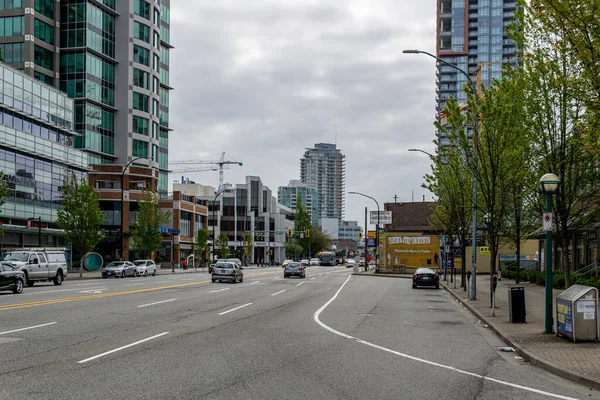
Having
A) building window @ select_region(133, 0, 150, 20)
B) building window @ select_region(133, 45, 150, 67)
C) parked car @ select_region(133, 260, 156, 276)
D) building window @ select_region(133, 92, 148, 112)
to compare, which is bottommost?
parked car @ select_region(133, 260, 156, 276)

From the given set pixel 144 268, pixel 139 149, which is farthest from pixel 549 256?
pixel 139 149

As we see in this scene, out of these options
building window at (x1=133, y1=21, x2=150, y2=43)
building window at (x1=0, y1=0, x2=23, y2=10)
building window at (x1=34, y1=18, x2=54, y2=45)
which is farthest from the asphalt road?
building window at (x1=133, y1=21, x2=150, y2=43)

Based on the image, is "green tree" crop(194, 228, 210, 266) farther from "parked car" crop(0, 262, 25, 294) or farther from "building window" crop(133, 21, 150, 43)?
"parked car" crop(0, 262, 25, 294)

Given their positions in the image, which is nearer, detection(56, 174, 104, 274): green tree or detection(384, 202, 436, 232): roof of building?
detection(56, 174, 104, 274): green tree

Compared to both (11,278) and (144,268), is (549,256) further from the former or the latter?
(144,268)

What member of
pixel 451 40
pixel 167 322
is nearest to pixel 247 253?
pixel 451 40

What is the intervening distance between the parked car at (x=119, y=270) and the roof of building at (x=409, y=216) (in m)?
54.7

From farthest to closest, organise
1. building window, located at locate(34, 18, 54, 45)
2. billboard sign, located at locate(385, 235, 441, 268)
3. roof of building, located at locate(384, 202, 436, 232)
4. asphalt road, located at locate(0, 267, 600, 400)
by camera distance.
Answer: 1. roof of building, located at locate(384, 202, 436, 232)
2. building window, located at locate(34, 18, 54, 45)
3. billboard sign, located at locate(385, 235, 441, 268)
4. asphalt road, located at locate(0, 267, 600, 400)

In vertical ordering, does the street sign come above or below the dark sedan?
above

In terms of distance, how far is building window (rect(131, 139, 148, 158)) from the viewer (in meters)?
86.8

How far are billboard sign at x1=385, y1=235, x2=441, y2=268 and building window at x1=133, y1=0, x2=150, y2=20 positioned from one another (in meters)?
45.5

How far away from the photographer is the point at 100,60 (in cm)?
8288

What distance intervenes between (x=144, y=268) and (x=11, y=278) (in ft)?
99.5

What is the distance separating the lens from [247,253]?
11625cm
